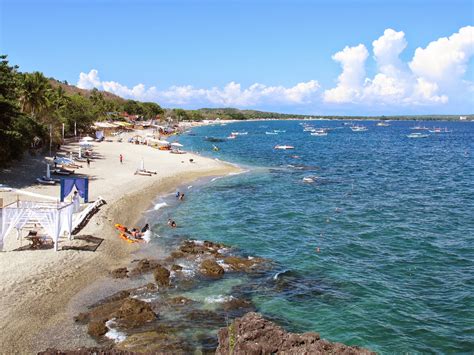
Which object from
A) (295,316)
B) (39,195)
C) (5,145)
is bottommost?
(295,316)

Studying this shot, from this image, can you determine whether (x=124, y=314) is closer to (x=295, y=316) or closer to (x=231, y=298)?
(x=231, y=298)

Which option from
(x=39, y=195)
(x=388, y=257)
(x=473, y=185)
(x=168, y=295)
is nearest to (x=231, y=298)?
(x=168, y=295)

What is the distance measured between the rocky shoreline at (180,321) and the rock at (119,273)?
49 millimetres

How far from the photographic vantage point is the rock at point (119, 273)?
830 inches

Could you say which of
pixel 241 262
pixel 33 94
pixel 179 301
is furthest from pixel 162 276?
pixel 33 94

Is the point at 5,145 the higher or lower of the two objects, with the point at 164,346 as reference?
higher

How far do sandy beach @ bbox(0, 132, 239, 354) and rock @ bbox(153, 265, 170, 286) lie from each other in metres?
2.74

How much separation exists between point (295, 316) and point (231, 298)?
120 inches

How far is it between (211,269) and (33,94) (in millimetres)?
54886

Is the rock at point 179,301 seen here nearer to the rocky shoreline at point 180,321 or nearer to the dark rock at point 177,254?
the rocky shoreline at point 180,321

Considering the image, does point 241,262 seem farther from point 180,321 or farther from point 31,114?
point 31,114

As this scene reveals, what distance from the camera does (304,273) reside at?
22812mm

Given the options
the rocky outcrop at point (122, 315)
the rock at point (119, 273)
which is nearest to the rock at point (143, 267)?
the rock at point (119, 273)

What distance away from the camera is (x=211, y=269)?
21938 millimetres
